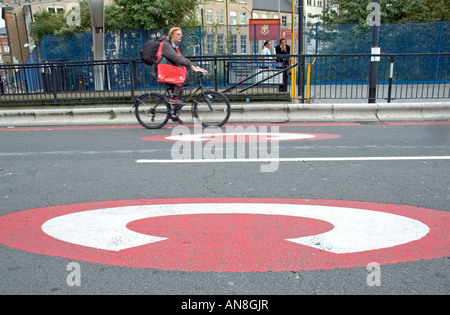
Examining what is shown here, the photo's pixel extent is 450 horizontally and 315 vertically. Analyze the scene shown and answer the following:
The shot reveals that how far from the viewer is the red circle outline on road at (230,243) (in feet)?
9.50

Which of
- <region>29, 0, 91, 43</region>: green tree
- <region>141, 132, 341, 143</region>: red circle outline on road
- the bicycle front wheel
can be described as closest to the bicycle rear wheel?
the bicycle front wheel

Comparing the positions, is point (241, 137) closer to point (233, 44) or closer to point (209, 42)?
→ point (209, 42)

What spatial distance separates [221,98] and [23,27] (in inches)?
1669

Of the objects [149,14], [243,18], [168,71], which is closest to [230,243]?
[168,71]

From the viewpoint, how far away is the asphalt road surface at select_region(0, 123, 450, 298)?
8.84 ft

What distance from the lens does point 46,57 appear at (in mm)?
18703

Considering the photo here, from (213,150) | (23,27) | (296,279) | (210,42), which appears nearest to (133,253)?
(296,279)

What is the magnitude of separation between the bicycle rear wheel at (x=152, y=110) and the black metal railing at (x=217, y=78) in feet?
6.12

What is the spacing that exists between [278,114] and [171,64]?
3042mm

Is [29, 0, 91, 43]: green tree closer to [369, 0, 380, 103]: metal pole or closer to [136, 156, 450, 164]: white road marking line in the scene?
[369, 0, 380, 103]: metal pole

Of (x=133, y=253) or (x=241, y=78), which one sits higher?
(x=241, y=78)

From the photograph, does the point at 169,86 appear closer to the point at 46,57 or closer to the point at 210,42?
the point at 210,42

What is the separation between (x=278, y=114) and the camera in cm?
973

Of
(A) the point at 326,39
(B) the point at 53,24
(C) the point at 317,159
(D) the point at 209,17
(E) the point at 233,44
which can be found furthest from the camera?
(D) the point at 209,17
